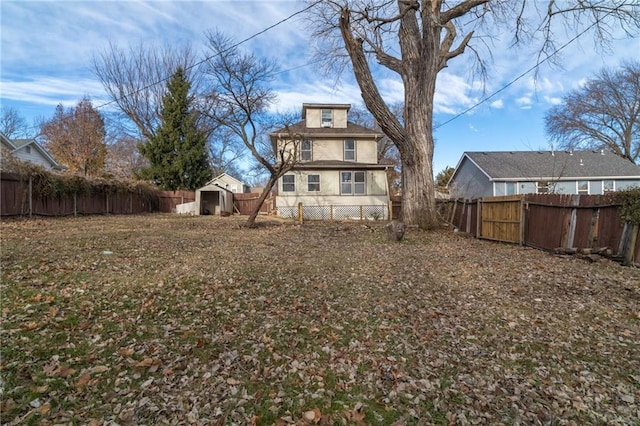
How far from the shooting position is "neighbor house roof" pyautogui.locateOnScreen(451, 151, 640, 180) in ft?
83.1

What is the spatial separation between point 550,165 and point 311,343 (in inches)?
1147

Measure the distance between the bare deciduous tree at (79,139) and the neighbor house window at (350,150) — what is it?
19.5 metres

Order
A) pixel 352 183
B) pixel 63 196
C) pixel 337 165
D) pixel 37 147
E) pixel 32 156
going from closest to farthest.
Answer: pixel 63 196 → pixel 337 165 → pixel 352 183 → pixel 32 156 → pixel 37 147

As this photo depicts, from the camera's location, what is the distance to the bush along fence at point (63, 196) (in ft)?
41.9

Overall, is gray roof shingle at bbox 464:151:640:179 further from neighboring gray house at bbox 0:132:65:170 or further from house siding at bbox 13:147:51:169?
house siding at bbox 13:147:51:169

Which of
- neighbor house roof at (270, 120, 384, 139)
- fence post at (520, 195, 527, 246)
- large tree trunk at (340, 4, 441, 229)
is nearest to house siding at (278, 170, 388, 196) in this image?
neighbor house roof at (270, 120, 384, 139)

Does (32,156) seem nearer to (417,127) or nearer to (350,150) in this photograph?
(350,150)

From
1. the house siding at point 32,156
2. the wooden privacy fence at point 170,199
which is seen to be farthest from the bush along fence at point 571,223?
the house siding at point 32,156

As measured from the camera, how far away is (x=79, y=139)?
88.9 feet

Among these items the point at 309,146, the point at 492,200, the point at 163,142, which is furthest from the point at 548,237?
the point at 163,142

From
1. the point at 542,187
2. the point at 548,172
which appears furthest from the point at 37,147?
the point at 548,172

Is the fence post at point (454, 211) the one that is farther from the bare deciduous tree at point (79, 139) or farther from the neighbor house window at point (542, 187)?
the bare deciduous tree at point (79, 139)

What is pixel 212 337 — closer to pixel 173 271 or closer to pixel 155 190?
pixel 173 271

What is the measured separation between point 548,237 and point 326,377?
27.0ft
